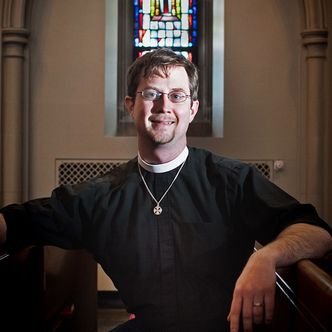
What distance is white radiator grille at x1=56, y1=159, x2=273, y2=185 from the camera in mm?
4809

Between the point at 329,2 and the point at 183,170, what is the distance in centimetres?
344

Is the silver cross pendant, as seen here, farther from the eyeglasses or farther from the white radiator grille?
the white radiator grille

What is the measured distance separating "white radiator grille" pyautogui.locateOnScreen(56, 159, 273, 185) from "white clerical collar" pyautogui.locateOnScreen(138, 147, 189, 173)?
2.95 metres

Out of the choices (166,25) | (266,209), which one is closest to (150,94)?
(266,209)

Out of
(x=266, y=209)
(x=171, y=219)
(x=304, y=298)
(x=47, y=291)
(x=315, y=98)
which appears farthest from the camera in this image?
(x=315, y=98)

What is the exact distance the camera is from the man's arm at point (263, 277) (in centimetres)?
142

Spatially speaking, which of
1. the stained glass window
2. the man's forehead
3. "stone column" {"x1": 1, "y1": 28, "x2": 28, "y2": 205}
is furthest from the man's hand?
the stained glass window

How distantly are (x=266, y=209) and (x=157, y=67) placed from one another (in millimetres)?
561

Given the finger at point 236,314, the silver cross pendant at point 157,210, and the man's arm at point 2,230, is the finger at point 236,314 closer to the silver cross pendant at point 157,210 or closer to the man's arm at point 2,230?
the silver cross pendant at point 157,210

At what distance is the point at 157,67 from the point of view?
1.76 m

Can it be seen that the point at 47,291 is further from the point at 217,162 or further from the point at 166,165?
the point at 217,162

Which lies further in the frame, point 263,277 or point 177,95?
point 177,95

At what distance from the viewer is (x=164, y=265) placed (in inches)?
69.3

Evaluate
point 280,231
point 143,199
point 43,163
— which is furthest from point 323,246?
point 43,163
